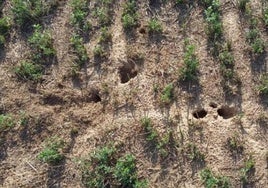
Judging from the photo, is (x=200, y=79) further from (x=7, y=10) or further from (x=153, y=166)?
(x=7, y=10)

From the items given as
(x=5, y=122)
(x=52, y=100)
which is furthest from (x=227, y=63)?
(x=5, y=122)

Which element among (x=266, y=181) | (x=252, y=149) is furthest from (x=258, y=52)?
(x=266, y=181)

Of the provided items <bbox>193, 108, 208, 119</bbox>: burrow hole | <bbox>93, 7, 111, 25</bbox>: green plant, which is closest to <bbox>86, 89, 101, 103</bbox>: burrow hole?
<bbox>93, 7, 111, 25</bbox>: green plant

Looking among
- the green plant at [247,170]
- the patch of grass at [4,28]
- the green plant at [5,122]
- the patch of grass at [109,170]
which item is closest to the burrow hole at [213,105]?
the green plant at [247,170]

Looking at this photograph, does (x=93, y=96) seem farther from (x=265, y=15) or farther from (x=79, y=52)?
(x=265, y=15)

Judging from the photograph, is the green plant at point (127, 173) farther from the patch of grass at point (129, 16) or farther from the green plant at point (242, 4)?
the green plant at point (242, 4)

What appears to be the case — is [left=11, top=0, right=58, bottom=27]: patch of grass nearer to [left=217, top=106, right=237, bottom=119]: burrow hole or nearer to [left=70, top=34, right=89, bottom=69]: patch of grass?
[left=70, top=34, right=89, bottom=69]: patch of grass
